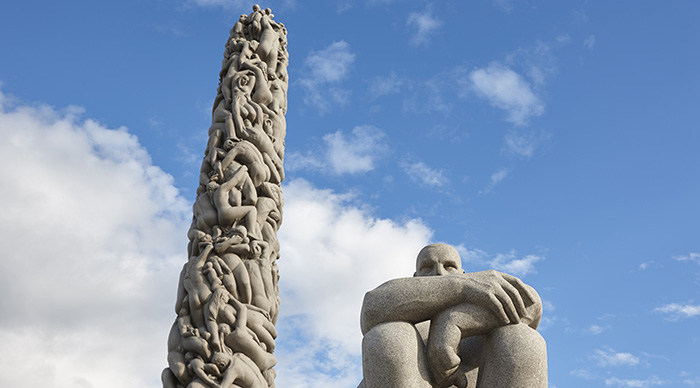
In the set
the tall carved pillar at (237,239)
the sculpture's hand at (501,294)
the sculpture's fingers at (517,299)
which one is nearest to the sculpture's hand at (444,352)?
the sculpture's hand at (501,294)

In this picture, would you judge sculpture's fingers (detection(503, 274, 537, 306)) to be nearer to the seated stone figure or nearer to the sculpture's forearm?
the seated stone figure

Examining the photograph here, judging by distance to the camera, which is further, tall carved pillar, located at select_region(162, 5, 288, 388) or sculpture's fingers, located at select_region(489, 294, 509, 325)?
tall carved pillar, located at select_region(162, 5, 288, 388)

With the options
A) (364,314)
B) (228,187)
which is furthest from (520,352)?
(228,187)

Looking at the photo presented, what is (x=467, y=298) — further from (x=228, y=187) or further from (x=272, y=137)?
(x=272, y=137)

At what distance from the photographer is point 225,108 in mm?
7316

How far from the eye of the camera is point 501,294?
4.53 meters

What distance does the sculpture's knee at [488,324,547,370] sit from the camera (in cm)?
430

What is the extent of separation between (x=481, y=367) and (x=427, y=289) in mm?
586

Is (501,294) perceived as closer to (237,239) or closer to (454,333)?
(454,333)

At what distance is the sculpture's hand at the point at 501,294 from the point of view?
14.7 ft

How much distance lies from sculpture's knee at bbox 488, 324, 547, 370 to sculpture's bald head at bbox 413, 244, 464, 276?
65cm

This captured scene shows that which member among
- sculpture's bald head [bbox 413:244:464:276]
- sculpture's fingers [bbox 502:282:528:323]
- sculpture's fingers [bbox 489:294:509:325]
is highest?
sculpture's bald head [bbox 413:244:464:276]

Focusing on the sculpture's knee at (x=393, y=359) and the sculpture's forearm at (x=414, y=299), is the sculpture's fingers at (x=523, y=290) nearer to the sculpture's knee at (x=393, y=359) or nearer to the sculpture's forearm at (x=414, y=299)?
the sculpture's forearm at (x=414, y=299)

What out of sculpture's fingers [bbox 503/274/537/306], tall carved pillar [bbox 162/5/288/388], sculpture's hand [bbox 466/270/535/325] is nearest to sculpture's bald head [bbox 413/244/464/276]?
sculpture's hand [bbox 466/270/535/325]
